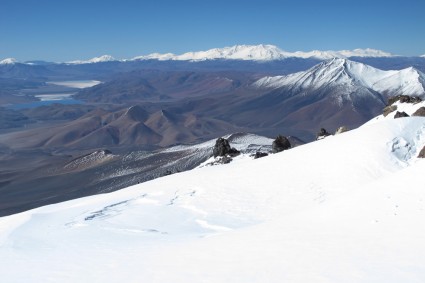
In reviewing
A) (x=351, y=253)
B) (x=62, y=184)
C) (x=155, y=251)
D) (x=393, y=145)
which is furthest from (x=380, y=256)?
(x=62, y=184)

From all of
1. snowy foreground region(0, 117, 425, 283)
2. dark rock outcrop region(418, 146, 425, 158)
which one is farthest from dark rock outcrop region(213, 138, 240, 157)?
dark rock outcrop region(418, 146, 425, 158)

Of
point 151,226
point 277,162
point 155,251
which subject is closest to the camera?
point 155,251

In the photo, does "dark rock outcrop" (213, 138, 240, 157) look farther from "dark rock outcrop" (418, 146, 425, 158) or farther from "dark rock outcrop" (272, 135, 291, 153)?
"dark rock outcrop" (418, 146, 425, 158)

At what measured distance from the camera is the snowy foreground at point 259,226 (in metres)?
11.7

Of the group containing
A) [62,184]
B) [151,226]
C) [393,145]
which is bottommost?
[62,184]

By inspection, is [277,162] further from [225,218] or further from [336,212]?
[336,212]

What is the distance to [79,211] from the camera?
80.1 ft

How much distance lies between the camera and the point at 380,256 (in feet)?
38.3

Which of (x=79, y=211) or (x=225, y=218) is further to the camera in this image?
(x=79, y=211)

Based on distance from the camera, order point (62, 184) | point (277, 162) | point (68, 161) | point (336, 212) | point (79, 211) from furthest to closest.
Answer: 1. point (68, 161)
2. point (62, 184)
3. point (277, 162)
4. point (79, 211)
5. point (336, 212)

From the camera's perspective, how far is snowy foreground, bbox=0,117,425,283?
38.3 feet

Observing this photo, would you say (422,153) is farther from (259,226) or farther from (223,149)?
(223,149)

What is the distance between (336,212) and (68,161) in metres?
155

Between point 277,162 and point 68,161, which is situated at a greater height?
point 277,162
